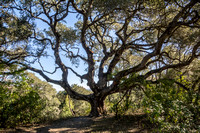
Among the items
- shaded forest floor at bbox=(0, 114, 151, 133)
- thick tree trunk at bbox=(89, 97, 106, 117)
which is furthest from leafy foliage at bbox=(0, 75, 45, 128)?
thick tree trunk at bbox=(89, 97, 106, 117)

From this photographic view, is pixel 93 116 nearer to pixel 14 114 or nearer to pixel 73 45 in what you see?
pixel 14 114

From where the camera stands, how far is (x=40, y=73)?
941cm

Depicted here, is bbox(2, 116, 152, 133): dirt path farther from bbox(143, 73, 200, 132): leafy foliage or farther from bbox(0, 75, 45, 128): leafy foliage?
bbox(143, 73, 200, 132): leafy foliage

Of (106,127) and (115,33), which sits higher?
(115,33)

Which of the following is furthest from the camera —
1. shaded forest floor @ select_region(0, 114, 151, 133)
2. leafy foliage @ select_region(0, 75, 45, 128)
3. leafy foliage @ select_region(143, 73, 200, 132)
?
leafy foliage @ select_region(0, 75, 45, 128)

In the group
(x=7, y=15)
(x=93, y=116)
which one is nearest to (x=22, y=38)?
(x=7, y=15)

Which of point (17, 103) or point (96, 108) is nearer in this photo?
point (17, 103)

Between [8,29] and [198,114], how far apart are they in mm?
10516

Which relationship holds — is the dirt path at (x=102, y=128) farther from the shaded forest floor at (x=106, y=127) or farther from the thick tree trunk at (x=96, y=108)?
the thick tree trunk at (x=96, y=108)

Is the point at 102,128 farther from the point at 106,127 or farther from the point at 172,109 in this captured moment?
the point at 172,109

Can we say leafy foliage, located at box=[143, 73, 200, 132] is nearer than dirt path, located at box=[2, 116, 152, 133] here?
Yes

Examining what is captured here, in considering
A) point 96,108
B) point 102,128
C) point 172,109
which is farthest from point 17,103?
point 172,109

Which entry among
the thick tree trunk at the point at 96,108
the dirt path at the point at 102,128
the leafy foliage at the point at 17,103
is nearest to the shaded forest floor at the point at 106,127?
the dirt path at the point at 102,128

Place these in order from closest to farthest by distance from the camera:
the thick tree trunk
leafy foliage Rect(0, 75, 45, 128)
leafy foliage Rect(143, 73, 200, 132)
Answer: leafy foliage Rect(143, 73, 200, 132), leafy foliage Rect(0, 75, 45, 128), the thick tree trunk
